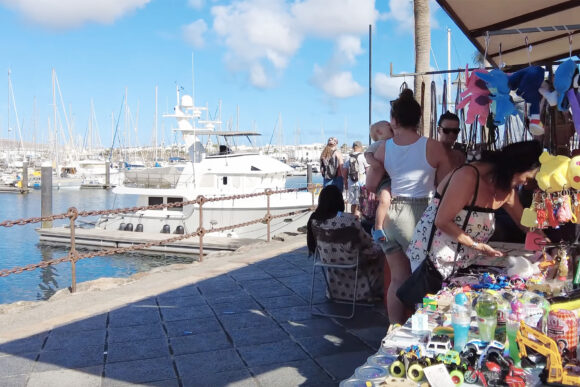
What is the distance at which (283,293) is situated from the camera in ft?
19.1

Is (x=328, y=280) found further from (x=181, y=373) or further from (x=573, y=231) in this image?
(x=573, y=231)

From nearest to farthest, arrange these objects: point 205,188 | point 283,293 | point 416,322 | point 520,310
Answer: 1. point 520,310
2. point 416,322
3. point 283,293
4. point 205,188

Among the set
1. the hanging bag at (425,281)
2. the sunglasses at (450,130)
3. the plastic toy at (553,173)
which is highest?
the sunglasses at (450,130)

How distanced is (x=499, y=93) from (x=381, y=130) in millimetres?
1136

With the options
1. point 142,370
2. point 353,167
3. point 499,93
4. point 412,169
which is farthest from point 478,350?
point 353,167

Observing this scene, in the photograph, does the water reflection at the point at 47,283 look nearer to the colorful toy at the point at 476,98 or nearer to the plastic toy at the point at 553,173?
the colorful toy at the point at 476,98

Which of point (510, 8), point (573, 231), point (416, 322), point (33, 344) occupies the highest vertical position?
point (510, 8)

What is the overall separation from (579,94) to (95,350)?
3.76 metres

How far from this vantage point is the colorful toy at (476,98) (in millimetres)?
3663

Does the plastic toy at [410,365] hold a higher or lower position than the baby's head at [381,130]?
lower

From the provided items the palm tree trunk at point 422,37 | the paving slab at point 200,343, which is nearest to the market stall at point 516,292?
the paving slab at point 200,343

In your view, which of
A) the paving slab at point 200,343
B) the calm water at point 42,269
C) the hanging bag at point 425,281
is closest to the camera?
the hanging bag at point 425,281

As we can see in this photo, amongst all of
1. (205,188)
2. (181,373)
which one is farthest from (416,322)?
(205,188)

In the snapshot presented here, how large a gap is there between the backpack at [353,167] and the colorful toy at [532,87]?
16.2 ft
